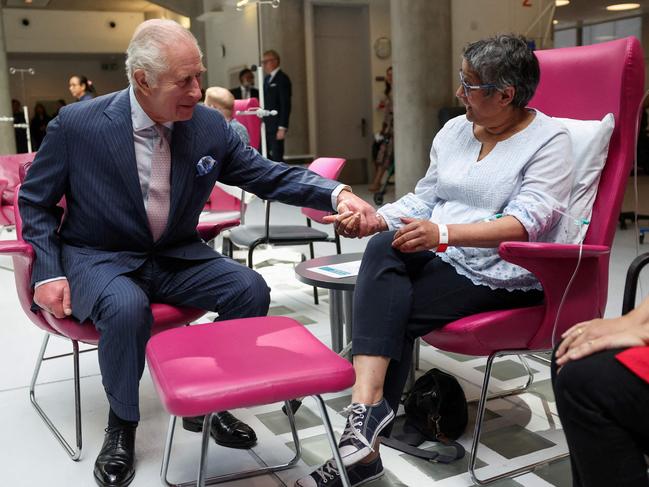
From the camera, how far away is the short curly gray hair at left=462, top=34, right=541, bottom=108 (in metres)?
2.12

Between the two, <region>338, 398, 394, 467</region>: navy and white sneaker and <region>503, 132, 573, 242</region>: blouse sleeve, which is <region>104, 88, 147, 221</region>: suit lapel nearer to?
<region>338, 398, 394, 467</region>: navy and white sneaker

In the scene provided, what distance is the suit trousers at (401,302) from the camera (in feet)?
6.56

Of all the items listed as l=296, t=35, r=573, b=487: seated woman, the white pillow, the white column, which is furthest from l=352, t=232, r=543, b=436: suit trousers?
the white column

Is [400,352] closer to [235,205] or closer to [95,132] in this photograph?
[95,132]

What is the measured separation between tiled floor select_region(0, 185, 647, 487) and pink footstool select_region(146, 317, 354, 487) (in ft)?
1.83

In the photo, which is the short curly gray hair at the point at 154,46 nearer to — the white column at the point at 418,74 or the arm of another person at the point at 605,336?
the arm of another person at the point at 605,336

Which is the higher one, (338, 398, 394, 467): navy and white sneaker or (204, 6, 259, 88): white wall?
(204, 6, 259, 88): white wall

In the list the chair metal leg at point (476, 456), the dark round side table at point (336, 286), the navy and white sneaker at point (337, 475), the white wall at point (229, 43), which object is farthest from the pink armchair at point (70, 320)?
the white wall at point (229, 43)

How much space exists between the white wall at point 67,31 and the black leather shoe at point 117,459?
50.4 ft

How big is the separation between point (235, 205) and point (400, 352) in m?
3.20

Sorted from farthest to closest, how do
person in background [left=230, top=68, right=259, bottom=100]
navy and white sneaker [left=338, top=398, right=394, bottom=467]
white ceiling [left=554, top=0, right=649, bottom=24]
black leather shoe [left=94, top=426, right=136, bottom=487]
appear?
white ceiling [left=554, top=0, right=649, bottom=24], person in background [left=230, top=68, right=259, bottom=100], black leather shoe [left=94, top=426, right=136, bottom=487], navy and white sneaker [left=338, top=398, right=394, bottom=467]

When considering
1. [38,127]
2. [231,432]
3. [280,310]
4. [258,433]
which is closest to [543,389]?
[258,433]

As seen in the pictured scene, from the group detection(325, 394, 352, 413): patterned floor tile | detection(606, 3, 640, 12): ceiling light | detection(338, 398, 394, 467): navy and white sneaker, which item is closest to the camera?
detection(338, 398, 394, 467): navy and white sneaker

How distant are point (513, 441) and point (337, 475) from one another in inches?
26.9
